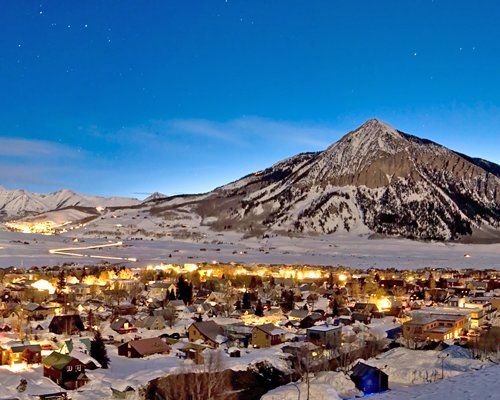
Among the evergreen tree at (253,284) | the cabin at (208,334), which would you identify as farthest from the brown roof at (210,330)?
the evergreen tree at (253,284)

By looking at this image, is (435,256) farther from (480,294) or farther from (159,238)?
(159,238)

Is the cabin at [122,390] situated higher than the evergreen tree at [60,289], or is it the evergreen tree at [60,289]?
the evergreen tree at [60,289]

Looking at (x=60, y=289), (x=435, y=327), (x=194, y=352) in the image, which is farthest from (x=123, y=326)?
(x=435, y=327)

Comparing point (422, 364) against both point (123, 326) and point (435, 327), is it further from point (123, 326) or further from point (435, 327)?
point (123, 326)

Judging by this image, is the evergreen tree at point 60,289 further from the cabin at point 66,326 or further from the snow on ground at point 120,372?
the snow on ground at point 120,372

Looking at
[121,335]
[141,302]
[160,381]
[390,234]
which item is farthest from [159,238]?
[160,381]

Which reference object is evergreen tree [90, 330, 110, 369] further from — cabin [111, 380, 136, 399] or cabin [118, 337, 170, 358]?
cabin [111, 380, 136, 399]

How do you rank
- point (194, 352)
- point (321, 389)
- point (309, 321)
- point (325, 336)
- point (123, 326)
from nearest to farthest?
1. point (321, 389)
2. point (194, 352)
3. point (325, 336)
4. point (123, 326)
5. point (309, 321)
